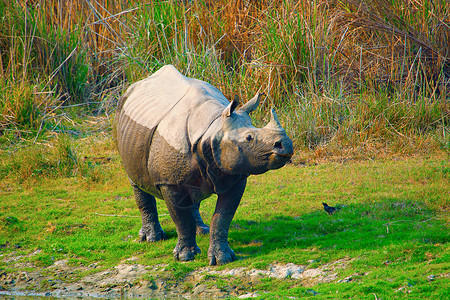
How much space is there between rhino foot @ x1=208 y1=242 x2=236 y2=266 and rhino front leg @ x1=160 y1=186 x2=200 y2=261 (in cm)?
25

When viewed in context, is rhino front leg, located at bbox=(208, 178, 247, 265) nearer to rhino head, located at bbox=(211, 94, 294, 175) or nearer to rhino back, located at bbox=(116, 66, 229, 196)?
rhino back, located at bbox=(116, 66, 229, 196)

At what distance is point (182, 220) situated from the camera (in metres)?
5.18

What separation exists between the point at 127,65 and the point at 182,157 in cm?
655

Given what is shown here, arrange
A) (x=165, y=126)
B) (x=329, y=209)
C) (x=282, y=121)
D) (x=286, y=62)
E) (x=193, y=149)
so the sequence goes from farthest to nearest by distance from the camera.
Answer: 1. (x=286, y=62)
2. (x=282, y=121)
3. (x=329, y=209)
4. (x=165, y=126)
5. (x=193, y=149)

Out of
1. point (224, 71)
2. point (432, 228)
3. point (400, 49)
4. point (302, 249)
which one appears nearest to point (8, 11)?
point (224, 71)

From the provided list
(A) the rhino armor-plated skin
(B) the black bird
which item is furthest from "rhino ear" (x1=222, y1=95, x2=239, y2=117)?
(B) the black bird

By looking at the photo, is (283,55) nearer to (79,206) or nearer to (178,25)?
(178,25)

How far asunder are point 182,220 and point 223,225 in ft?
1.29

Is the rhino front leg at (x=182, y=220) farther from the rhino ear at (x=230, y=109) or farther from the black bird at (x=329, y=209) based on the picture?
the black bird at (x=329, y=209)

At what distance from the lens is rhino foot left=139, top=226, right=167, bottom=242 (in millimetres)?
5887

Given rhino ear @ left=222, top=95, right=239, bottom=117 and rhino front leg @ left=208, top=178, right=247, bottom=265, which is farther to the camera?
rhino front leg @ left=208, top=178, right=247, bottom=265

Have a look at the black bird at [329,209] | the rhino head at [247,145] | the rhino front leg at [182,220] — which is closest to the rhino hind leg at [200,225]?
the rhino front leg at [182,220]

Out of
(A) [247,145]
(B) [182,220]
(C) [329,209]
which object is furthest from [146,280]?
(C) [329,209]

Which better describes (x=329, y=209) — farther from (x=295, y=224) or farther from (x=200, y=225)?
(x=200, y=225)
